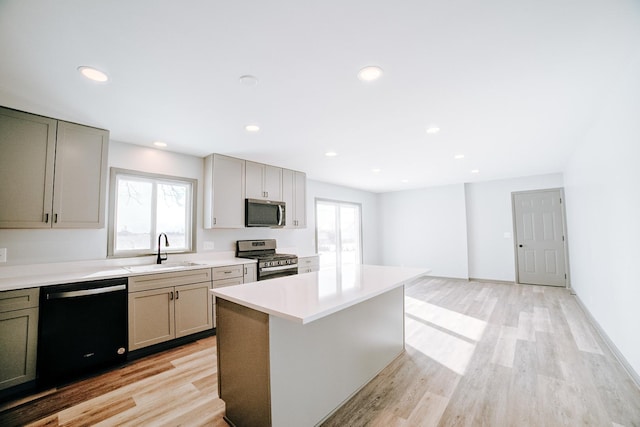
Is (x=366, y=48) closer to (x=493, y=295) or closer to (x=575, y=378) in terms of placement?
(x=575, y=378)

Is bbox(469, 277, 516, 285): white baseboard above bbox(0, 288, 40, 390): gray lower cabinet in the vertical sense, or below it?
below

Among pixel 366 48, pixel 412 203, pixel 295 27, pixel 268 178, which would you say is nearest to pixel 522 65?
pixel 366 48

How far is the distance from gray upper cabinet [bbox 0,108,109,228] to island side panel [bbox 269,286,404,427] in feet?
8.50

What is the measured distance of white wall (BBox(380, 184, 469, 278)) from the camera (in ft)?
21.6

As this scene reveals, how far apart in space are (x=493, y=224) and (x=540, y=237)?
2.89 ft

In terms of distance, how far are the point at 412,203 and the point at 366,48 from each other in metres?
6.16

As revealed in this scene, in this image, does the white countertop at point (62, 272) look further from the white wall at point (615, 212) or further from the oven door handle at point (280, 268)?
the white wall at point (615, 212)

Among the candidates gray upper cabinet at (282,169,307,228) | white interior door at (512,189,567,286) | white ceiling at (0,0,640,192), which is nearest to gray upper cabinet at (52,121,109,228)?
white ceiling at (0,0,640,192)

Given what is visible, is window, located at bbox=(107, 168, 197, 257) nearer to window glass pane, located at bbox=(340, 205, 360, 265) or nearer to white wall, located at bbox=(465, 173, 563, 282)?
window glass pane, located at bbox=(340, 205, 360, 265)

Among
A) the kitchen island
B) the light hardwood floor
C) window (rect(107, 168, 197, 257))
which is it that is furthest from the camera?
window (rect(107, 168, 197, 257))

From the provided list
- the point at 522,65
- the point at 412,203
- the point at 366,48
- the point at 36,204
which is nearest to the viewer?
the point at 366,48

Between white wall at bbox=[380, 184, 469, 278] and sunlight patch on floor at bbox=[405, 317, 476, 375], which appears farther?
white wall at bbox=[380, 184, 469, 278]

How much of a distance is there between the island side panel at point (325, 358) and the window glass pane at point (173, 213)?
279 cm

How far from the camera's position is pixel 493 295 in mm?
5070
